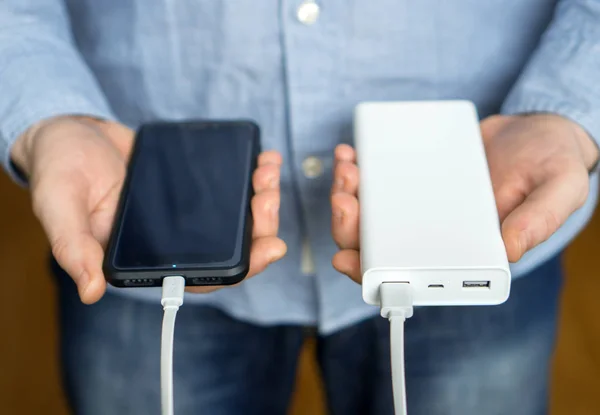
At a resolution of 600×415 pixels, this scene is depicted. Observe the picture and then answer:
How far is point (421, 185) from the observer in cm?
42

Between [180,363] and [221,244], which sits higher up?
[221,244]

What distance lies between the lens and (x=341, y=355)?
58 cm

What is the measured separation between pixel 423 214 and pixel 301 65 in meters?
0.13

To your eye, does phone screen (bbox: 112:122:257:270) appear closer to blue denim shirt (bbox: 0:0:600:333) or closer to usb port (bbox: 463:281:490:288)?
blue denim shirt (bbox: 0:0:600:333)

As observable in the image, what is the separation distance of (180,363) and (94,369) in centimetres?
7

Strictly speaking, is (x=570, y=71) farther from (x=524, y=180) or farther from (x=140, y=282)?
(x=140, y=282)

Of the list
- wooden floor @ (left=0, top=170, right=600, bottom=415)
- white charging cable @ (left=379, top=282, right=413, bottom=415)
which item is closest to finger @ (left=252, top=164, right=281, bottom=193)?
white charging cable @ (left=379, top=282, right=413, bottom=415)

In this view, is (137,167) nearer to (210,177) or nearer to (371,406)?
(210,177)

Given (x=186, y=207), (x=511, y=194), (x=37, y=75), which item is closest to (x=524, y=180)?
(x=511, y=194)

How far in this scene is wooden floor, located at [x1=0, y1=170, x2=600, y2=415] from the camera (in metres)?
0.93

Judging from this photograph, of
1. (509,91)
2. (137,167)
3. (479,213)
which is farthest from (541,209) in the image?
(137,167)

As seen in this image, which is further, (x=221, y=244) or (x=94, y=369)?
(x=94, y=369)

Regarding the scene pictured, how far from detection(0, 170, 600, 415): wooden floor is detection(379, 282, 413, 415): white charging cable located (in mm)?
568

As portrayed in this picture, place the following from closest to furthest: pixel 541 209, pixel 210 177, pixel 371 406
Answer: pixel 541 209
pixel 210 177
pixel 371 406
